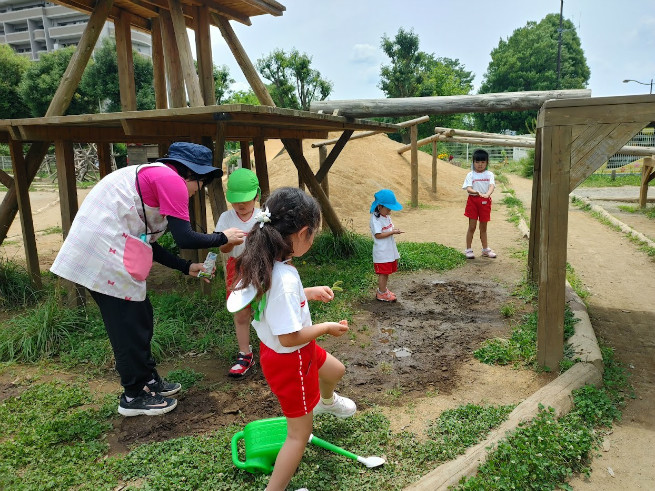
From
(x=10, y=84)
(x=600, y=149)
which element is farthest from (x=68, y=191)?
(x=10, y=84)

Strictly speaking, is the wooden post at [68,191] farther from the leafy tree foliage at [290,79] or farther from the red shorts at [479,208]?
the leafy tree foliage at [290,79]

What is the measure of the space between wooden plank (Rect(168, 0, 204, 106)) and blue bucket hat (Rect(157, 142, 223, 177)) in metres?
2.15

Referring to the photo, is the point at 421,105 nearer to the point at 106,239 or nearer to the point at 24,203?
the point at 106,239

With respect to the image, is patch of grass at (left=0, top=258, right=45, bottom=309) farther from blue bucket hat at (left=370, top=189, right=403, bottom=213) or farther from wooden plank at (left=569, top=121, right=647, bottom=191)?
wooden plank at (left=569, top=121, right=647, bottom=191)

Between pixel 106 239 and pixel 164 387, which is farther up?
pixel 106 239

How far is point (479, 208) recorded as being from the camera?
7379mm

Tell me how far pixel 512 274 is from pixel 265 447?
16.2ft

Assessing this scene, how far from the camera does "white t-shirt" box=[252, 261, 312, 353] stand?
204 centimetres

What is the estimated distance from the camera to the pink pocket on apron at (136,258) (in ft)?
9.79

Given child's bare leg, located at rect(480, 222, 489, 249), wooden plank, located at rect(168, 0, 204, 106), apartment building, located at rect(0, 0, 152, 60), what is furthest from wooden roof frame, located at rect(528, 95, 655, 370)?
apartment building, located at rect(0, 0, 152, 60)

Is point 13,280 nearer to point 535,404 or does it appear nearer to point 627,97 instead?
point 535,404

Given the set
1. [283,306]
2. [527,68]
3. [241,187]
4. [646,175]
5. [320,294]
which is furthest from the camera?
[527,68]

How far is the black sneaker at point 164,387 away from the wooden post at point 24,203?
3181mm

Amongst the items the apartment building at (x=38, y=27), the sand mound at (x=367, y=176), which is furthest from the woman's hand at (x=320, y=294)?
the apartment building at (x=38, y=27)
